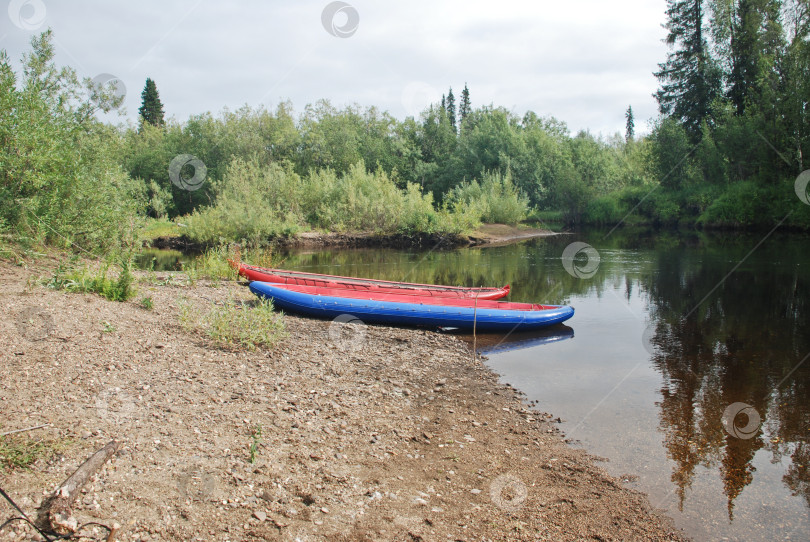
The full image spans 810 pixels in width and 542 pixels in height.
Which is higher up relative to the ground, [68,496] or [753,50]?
[753,50]

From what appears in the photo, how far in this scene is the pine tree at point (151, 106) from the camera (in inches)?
2810

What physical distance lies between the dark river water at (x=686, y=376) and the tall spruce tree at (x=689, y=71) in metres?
27.0

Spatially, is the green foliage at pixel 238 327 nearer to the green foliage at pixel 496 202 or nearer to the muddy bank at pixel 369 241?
the muddy bank at pixel 369 241

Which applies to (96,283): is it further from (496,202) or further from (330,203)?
(496,202)

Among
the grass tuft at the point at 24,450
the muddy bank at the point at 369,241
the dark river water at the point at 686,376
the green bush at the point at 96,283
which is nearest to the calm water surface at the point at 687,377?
the dark river water at the point at 686,376

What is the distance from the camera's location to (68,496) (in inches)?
138

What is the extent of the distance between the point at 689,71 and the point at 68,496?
171ft

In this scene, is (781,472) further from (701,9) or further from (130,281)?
(701,9)

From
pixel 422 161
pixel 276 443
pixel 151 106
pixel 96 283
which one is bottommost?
pixel 276 443

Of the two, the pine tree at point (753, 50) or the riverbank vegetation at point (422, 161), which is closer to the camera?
the riverbank vegetation at point (422, 161)

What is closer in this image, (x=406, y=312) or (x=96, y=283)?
(x=96, y=283)

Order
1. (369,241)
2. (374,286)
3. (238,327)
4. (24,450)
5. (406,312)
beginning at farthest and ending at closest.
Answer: (369,241) < (374,286) < (406,312) < (238,327) < (24,450)

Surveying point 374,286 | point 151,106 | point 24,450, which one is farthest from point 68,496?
point 151,106

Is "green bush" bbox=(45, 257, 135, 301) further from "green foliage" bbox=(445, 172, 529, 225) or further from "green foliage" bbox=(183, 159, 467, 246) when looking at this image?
"green foliage" bbox=(445, 172, 529, 225)
